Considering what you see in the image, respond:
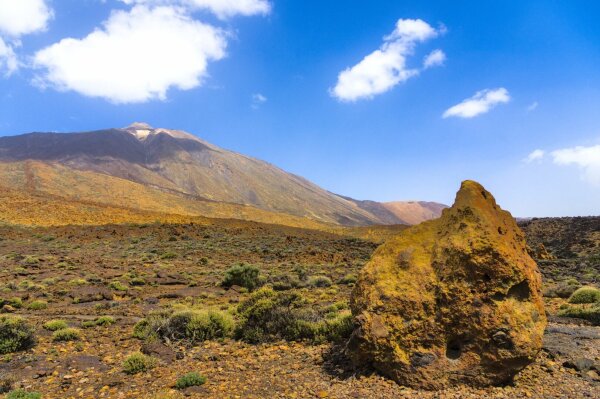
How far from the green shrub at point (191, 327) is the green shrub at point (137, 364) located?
59.9 inches

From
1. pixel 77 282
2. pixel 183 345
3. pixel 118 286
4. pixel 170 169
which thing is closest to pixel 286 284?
pixel 118 286

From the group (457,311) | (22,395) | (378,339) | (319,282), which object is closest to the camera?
(457,311)

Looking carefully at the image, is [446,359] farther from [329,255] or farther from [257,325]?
[329,255]

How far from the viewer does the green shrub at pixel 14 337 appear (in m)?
9.17

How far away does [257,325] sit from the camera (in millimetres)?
9797

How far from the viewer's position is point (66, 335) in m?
10.2

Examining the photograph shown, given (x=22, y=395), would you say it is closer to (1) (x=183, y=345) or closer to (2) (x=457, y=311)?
(1) (x=183, y=345)

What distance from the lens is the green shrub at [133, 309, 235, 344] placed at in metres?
9.85

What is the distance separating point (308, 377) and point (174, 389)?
2310 millimetres

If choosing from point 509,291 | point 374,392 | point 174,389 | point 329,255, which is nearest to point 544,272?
point 329,255

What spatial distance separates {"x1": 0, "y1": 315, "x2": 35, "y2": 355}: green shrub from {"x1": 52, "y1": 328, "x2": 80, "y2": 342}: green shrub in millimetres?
565

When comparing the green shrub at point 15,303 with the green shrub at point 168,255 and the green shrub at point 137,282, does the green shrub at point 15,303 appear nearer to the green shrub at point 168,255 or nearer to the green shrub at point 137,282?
the green shrub at point 137,282

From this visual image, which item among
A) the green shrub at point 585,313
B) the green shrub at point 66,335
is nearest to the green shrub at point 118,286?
the green shrub at point 66,335

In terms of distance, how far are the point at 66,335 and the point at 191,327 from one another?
329 cm
